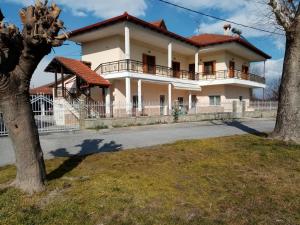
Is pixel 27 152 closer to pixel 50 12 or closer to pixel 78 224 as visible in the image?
pixel 78 224

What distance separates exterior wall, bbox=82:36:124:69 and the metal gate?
7.25 meters

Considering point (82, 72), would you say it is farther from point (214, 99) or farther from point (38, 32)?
point (214, 99)

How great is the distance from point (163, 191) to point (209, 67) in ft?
77.6

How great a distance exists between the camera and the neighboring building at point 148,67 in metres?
17.2

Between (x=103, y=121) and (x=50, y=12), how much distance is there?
9366 millimetres

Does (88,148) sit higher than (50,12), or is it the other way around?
(50,12)

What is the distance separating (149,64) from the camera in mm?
21625

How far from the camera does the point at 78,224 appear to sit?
330cm

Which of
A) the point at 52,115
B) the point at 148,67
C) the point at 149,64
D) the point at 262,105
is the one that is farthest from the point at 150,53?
the point at 262,105

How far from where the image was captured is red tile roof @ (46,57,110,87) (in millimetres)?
16622

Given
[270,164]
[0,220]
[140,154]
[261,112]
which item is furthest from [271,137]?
[261,112]

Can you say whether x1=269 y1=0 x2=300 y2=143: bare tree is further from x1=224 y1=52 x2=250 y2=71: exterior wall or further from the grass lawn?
x1=224 y1=52 x2=250 y2=71: exterior wall

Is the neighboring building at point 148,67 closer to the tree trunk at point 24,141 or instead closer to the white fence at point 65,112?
the white fence at point 65,112

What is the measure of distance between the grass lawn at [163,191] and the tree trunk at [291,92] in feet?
6.32
